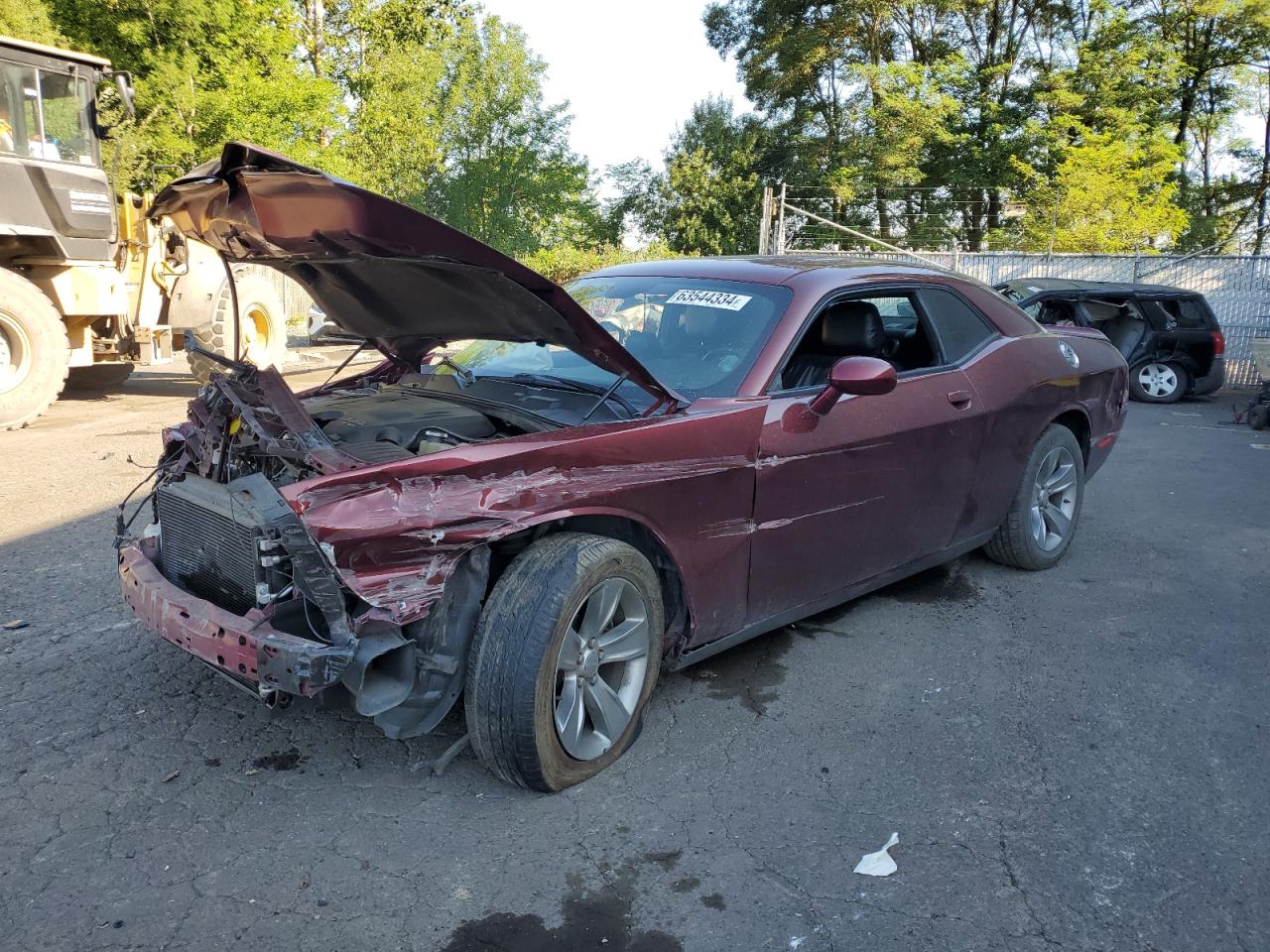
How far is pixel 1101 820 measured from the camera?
120 inches

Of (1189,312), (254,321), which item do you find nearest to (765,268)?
(254,321)

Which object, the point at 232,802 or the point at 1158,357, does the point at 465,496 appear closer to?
the point at 232,802

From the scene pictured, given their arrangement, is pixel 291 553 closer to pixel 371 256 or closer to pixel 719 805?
pixel 371 256

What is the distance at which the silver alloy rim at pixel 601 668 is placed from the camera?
3.07m

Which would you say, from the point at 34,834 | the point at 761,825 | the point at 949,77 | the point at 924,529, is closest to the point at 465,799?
the point at 761,825

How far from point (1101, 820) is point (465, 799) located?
197 cm

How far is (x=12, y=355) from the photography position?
9148 mm

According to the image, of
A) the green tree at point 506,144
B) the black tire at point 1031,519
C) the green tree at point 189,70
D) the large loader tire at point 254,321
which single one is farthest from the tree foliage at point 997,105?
the black tire at point 1031,519

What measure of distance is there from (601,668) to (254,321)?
33.4 ft

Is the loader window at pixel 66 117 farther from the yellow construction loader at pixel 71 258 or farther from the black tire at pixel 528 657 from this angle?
the black tire at pixel 528 657

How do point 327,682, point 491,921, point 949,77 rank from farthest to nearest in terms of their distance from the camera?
point 949,77 → point 327,682 → point 491,921

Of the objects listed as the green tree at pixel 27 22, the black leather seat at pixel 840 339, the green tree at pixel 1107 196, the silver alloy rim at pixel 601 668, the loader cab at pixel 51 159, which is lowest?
the silver alloy rim at pixel 601 668

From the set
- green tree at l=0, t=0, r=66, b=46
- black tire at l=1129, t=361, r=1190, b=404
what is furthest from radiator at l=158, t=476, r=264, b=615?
green tree at l=0, t=0, r=66, b=46

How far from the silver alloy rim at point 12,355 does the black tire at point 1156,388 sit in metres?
13.4
